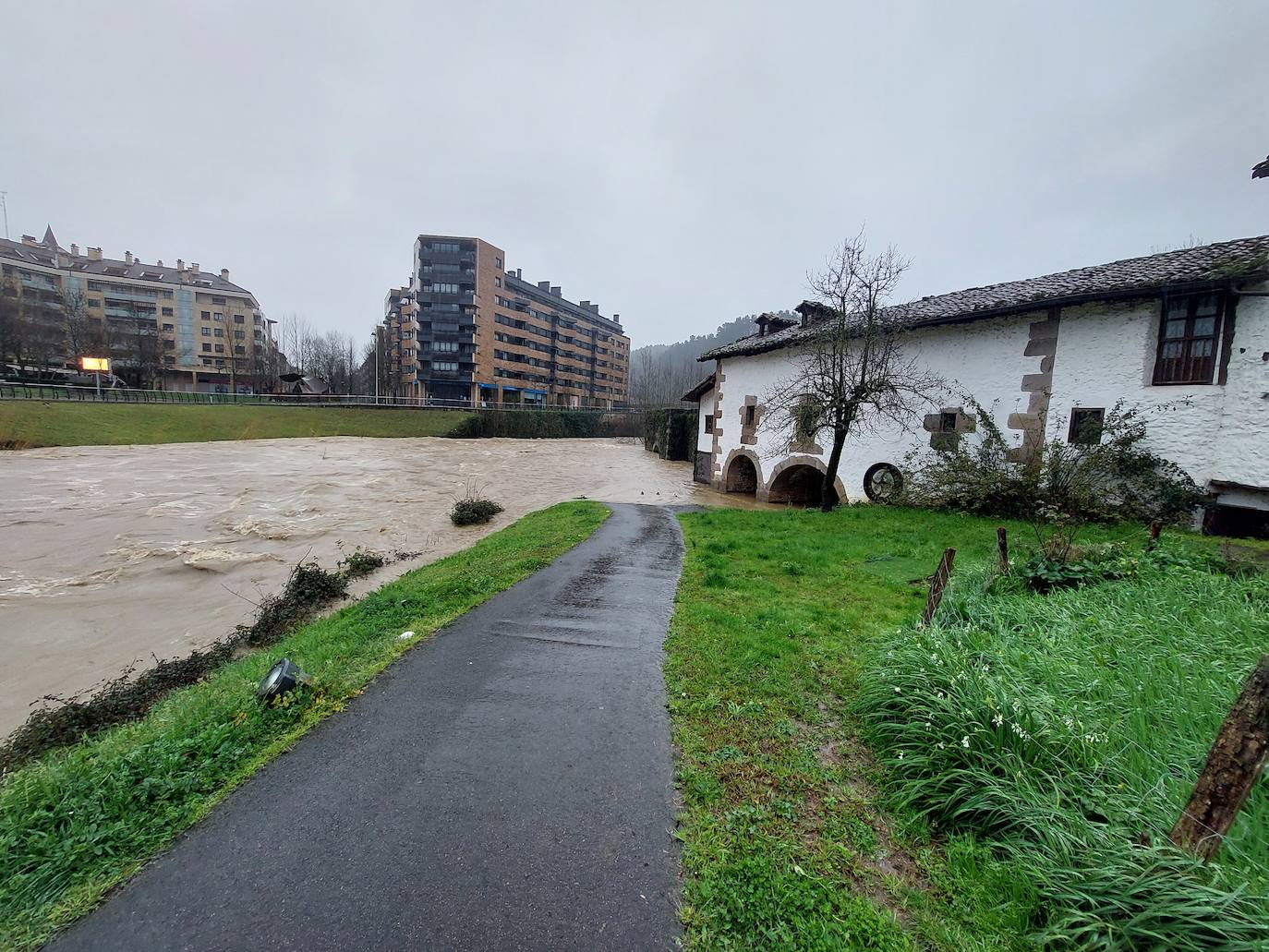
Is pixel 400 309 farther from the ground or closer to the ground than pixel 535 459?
farther from the ground

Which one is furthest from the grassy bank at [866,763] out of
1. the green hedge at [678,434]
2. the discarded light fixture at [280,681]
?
the green hedge at [678,434]

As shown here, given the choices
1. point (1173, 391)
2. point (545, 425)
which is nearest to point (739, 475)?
point (1173, 391)

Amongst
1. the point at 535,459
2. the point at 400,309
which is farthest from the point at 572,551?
the point at 400,309

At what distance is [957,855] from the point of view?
237 centimetres

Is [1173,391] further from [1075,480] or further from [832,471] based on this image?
[832,471]

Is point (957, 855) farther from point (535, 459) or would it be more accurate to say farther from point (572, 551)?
point (535, 459)

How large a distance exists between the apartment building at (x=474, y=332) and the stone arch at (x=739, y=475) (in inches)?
1770

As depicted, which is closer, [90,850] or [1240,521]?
[90,850]

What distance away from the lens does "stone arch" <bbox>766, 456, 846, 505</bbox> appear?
1884cm

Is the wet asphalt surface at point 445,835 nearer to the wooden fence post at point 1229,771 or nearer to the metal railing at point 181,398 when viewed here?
the wooden fence post at point 1229,771

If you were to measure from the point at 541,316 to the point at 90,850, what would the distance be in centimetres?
8083

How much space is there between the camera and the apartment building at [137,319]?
54.1 metres

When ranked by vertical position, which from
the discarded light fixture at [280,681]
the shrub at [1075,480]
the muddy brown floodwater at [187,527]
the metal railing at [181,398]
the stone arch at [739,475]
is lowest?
the muddy brown floodwater at [187,527]

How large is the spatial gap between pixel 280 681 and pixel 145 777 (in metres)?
0.90
